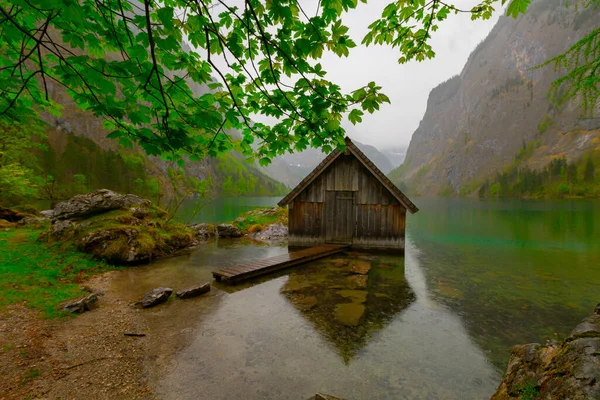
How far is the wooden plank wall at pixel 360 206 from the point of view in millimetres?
15453

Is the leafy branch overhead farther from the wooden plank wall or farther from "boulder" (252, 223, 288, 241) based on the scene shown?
"boulder" (252, 223, 288, 241)

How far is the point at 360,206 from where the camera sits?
15758 millimetres

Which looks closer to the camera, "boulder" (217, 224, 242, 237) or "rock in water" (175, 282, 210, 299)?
"rock in water" (175, 282, 210, 299)

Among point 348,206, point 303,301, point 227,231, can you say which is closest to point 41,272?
point 303,301

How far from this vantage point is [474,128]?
7815 inches

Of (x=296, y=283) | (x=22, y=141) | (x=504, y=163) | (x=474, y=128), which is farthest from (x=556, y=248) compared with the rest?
(x=474, y=128)

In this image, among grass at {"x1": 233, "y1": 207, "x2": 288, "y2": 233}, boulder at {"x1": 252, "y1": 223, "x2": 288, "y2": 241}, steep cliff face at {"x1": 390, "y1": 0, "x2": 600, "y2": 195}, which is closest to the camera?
boulder at {"x1": 252, "y1": 223, "x2": 288, "y2": 241}

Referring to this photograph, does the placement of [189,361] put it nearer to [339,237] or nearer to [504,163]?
[339,237]

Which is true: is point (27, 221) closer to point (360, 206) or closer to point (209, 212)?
point (360, 206)

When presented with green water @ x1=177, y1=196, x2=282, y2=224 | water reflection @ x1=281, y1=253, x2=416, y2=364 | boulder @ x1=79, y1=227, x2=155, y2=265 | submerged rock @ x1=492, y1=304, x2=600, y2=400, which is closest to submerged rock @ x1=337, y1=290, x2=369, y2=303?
water reflection @ x1=281, y1=253, x2=416, y2=364

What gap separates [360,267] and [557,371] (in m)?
9.30

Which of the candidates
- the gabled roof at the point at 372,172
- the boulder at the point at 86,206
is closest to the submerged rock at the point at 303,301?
the gabled roof at the point at 372,172

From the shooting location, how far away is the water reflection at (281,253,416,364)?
6844mm

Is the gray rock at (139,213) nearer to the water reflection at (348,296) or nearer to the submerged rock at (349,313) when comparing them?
the water reflection at (348,296)
